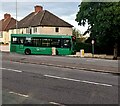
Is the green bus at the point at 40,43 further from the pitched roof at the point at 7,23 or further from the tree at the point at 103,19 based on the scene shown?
the pitched roof at the point at 7,23

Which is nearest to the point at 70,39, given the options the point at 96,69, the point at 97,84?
the point at 96,69

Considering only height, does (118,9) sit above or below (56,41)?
above

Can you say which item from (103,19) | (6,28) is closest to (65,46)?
(103,19)

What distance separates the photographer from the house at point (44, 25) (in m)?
73.4

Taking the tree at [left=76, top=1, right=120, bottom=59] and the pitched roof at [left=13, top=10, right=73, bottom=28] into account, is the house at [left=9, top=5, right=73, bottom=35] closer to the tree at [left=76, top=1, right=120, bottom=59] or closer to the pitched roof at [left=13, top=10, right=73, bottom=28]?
the pitched roof at [left=13, top=10, right=73, bottom=28]

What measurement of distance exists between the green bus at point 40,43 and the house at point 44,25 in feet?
98.9

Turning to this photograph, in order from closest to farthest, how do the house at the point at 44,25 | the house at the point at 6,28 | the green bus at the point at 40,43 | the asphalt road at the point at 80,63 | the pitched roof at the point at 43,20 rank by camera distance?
Result: the asphalt road at the point at 80,63 < the green bus at the point at 40,43 < the house at the point at 44,25 < the pitched roof at the point at 43,20 < the house at the point at 6,28

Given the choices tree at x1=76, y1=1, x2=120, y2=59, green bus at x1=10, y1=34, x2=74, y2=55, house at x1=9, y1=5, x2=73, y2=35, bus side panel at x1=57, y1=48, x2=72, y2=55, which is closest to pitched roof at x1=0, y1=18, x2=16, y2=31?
house at x1=9, y1=5, x2=73, y2=35

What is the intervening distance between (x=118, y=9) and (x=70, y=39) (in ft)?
23.0

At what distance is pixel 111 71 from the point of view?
18.9 m

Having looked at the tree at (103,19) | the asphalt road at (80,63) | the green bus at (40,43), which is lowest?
the asphalt road at (80,63)

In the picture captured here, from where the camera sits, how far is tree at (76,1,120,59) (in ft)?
135

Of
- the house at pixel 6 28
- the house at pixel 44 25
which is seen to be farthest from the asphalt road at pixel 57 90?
the house at pixel 6 28

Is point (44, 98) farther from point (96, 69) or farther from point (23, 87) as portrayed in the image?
point (96, 69)
